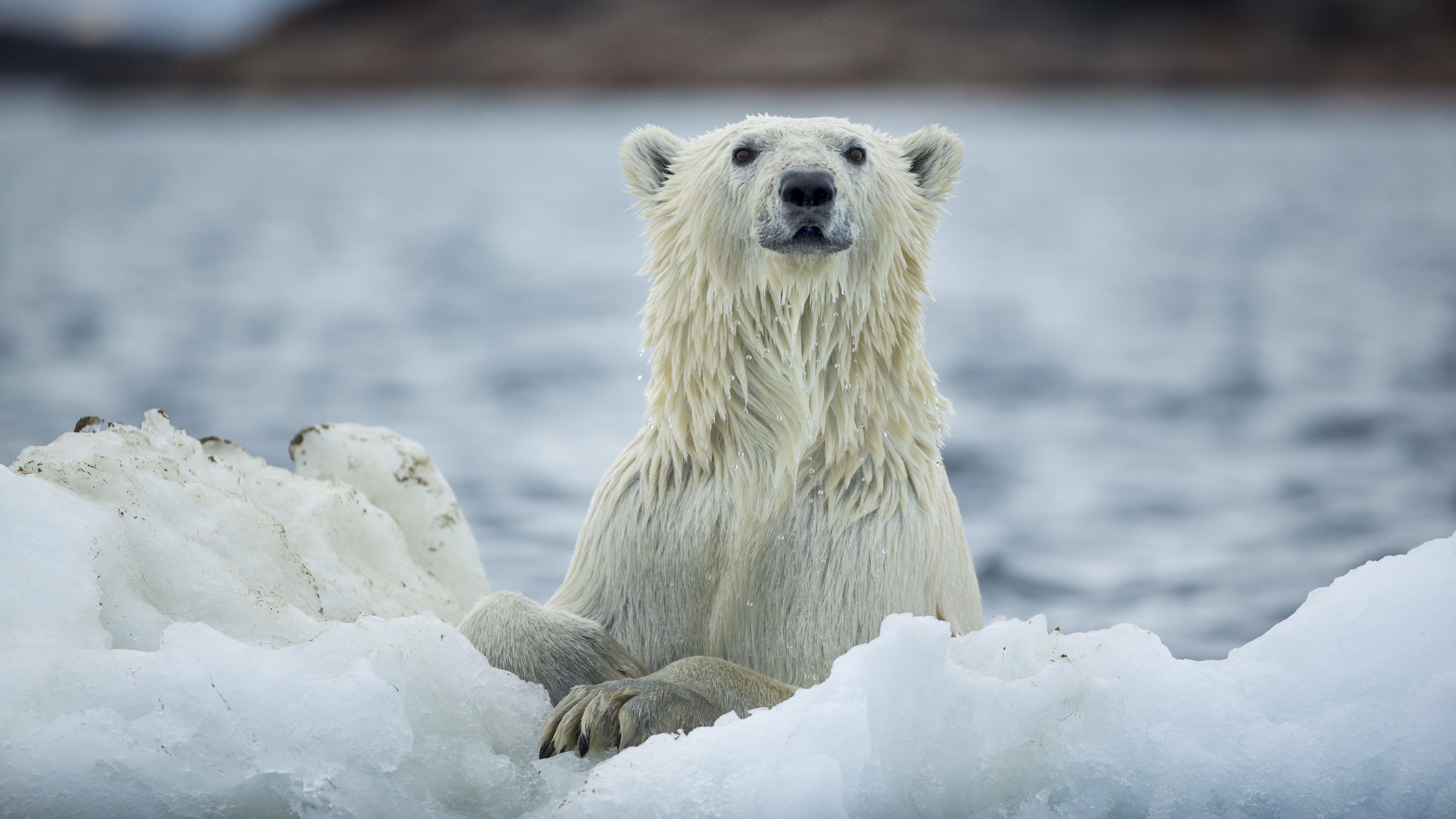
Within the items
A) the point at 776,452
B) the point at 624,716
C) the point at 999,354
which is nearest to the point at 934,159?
the point at 776,452

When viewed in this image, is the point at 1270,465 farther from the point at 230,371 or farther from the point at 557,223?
the point at 557,223

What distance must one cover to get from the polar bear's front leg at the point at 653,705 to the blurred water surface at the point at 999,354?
299 centimetres

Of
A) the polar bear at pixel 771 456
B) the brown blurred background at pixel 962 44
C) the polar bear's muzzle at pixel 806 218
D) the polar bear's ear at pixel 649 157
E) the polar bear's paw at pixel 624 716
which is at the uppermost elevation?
the brown blurred background at pixel 962 44

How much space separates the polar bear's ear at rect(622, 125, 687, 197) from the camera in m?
4.09

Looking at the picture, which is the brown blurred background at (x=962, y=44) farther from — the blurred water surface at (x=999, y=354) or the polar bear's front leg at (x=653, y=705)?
the polar bear's front leg at (x=653, y=705)

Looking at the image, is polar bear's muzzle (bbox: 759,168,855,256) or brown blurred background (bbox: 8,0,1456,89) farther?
brown blurred background (bbox: 8,0,1456,89)

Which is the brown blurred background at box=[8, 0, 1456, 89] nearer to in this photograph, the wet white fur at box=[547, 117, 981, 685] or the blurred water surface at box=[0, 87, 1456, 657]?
the blurred water surface at box=[0, 87, 1456, 657]

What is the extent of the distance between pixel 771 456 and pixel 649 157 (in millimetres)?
1046

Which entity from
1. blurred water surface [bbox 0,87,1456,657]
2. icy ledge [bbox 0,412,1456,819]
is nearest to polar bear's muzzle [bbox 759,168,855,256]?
icy ledge [bbox 0,412,1456,819]

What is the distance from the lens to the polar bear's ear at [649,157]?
4086 mm

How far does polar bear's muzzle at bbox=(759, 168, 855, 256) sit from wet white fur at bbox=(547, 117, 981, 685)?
0.24ft

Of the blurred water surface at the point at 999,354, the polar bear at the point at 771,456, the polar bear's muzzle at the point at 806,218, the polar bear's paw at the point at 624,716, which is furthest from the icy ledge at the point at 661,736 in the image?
the blurred water surface at the point at 999,354

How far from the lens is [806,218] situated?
3490 mm

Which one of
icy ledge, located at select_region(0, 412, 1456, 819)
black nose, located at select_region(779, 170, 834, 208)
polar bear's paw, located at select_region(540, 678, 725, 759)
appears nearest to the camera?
icy ledge, located at select_region(0, 412, 1456, 819)
